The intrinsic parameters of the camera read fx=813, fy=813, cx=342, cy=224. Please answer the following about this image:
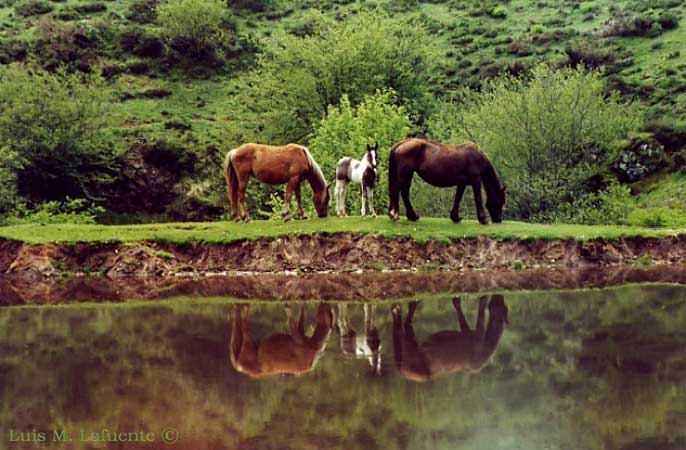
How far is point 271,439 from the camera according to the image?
9547 millimetres

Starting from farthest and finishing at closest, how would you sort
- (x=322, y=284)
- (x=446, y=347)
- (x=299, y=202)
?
(x=299, y=202) < (x=322, y=284) < (x=446, y=347)

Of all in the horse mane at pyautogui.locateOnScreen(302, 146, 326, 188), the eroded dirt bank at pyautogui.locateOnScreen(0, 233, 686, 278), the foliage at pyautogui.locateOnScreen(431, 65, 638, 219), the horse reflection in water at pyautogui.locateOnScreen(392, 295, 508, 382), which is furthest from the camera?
the foliage at pyautogui.locateOnScreen(431, 65, 638, 219)

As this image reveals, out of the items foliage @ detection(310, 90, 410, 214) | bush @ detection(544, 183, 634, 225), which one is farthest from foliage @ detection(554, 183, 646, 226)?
foliage @ detection(310, 90, 410, 214)

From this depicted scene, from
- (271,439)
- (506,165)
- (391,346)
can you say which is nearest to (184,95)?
(506,165)

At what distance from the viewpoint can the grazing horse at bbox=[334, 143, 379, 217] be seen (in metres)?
27.5

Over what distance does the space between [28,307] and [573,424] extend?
15.7m

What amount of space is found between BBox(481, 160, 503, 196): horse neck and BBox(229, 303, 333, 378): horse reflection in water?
11526 millimetres

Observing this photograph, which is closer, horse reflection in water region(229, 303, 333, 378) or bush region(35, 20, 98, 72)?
horse reflection in water region(229, 303, 333, 378)

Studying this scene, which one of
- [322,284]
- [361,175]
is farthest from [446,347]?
[361,175]

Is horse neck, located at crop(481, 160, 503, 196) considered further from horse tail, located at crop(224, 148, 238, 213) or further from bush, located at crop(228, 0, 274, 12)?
bush, located at crop(228, 0, 274, 12)

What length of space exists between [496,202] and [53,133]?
112 ft

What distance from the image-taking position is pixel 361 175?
28.2 meters

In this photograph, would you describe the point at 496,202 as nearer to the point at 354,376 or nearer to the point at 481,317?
the point at 481,317

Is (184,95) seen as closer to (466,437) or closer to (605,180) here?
(605,180)
